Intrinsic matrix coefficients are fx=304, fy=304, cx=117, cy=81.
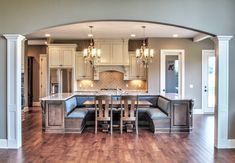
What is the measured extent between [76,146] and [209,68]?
7.02 metres

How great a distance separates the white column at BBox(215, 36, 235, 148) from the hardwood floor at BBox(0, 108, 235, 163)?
1.01 feet

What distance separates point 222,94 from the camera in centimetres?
602

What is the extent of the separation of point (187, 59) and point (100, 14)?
6177mm

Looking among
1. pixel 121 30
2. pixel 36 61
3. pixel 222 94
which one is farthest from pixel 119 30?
pixel 36 61

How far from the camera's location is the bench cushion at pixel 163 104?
7.74 metres

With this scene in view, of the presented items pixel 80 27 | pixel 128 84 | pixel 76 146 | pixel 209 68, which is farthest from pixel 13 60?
pixel 209 68

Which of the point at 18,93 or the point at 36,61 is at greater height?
the point at 36,61

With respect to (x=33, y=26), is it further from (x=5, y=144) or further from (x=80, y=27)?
(x=80, y=27)


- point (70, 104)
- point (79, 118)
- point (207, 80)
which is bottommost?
point (79, 118)

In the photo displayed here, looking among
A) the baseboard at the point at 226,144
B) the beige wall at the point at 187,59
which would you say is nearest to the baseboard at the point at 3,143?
the baseboard at the point at 226,144

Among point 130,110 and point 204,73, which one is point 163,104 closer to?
point 130,110

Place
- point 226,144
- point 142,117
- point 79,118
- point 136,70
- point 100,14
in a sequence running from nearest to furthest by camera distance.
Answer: point 100,14, point 226,144, point 79,118, point 142,117, point 136,70

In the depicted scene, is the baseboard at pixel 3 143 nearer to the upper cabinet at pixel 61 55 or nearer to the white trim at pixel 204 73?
the upper cabinet at pixel 61 55

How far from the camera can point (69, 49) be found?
1155cm
